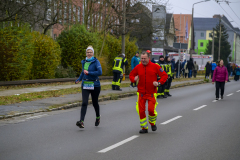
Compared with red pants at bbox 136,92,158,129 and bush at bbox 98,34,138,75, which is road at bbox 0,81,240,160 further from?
bush at bbox 98,34,138,75

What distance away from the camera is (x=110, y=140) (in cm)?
741

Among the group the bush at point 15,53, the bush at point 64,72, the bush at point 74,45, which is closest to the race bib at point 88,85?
the bush at point 15,53

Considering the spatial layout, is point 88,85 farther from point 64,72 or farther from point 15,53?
point 64,72

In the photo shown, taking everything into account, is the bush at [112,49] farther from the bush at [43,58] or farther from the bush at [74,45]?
the bush at [43,58]

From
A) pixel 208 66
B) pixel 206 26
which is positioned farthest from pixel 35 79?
pixel 206 26

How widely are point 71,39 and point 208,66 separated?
17035 mm

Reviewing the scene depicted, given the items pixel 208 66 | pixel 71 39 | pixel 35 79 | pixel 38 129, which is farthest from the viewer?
pixel 208 66

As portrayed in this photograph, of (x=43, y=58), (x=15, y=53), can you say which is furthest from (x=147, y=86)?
(x=43, y=58)

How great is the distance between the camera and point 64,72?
25141mm

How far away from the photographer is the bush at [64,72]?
81.3ft

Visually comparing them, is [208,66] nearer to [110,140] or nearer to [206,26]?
[110,140]

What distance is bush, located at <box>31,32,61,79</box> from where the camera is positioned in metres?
22.2

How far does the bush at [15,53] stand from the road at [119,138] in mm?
8751

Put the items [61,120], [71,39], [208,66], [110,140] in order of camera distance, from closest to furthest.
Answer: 1. [110,140]
2. [61,120]
3. [71,39]
4. [208,66]
